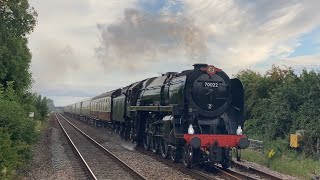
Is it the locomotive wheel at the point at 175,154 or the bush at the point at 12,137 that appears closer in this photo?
the bush at the point at 12,137

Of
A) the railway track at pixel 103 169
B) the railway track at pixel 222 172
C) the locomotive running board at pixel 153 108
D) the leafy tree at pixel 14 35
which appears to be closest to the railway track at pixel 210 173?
the railway track at pixel 222 172

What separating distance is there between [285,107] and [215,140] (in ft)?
35.1

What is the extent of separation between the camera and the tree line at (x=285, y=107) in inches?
768

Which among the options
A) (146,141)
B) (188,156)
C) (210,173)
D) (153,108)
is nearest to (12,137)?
(153,108)

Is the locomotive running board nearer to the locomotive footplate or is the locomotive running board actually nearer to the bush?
the locomotive footplate

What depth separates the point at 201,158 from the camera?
46.6 feet

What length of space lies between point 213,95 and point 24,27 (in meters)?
12.7

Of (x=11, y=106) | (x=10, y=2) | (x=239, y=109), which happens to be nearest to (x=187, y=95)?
(x=239, y=109)

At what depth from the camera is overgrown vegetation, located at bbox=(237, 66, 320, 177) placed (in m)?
18.2

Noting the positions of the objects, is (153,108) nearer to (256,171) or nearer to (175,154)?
(175,154)

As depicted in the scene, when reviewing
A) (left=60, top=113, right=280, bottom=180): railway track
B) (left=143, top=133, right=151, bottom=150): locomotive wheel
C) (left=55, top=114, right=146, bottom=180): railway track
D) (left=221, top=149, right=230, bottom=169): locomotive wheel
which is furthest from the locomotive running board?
(left=55, top=114, right=146, bottom=180): railway track

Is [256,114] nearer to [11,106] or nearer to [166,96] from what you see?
[166,96]

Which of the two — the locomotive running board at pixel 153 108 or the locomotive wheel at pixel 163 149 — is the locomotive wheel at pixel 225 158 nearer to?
the locomotive running board at pixel 153 108

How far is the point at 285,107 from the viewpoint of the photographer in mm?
22812
